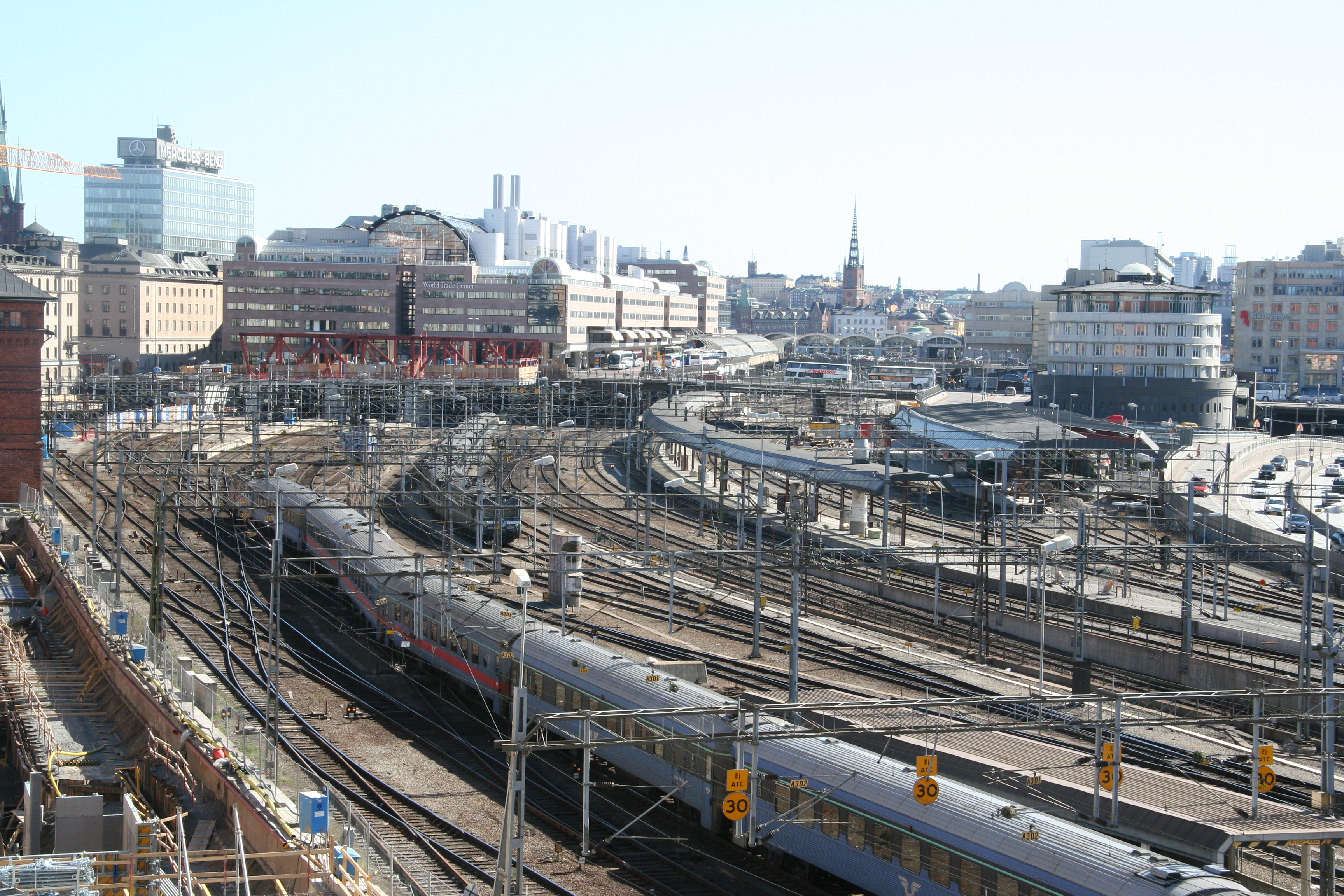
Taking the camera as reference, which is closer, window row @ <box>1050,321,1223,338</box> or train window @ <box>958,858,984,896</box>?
train window @ <box>958,858,984,896</box>

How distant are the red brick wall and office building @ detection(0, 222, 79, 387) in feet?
140

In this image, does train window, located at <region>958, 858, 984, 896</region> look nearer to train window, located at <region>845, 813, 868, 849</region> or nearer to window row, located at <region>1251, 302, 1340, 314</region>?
train window, located at <region>845, 813, 868, 849</region>

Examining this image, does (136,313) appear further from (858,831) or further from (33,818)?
(858,831)

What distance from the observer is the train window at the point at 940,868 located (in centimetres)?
1429

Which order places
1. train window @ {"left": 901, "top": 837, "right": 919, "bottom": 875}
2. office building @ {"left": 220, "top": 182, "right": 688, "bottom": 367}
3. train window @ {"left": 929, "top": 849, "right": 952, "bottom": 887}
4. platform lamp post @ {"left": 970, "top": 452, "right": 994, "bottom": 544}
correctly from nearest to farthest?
train window @ {"left": 929, "top": 849, "right": 952, "bottom": 887} < train window @ {"left": 901, "top": 837, "right": 919, "bottom": 875} < platform lamp post @ {"left": 970, "top": 452, "right": 994, "bottom": 544} < office building @ {"left": 220, "top": 182, "right": 688, "bottom": 367}

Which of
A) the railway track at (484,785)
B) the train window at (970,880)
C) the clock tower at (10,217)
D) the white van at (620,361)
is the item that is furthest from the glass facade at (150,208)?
the train window at (970,880)

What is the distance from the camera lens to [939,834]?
14.3m

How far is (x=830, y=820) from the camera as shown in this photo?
51.4ft

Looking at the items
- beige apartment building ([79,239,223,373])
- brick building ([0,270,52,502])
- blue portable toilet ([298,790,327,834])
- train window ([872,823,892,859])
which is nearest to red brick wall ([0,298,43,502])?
brick building ([0,270,52,502])

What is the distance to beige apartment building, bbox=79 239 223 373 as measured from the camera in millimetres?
98062

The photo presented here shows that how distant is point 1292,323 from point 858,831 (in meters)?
91.8

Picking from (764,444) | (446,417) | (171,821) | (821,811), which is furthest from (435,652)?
(446,417)

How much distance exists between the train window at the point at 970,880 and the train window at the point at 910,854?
2.00 ft

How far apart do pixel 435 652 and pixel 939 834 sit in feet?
41.6
